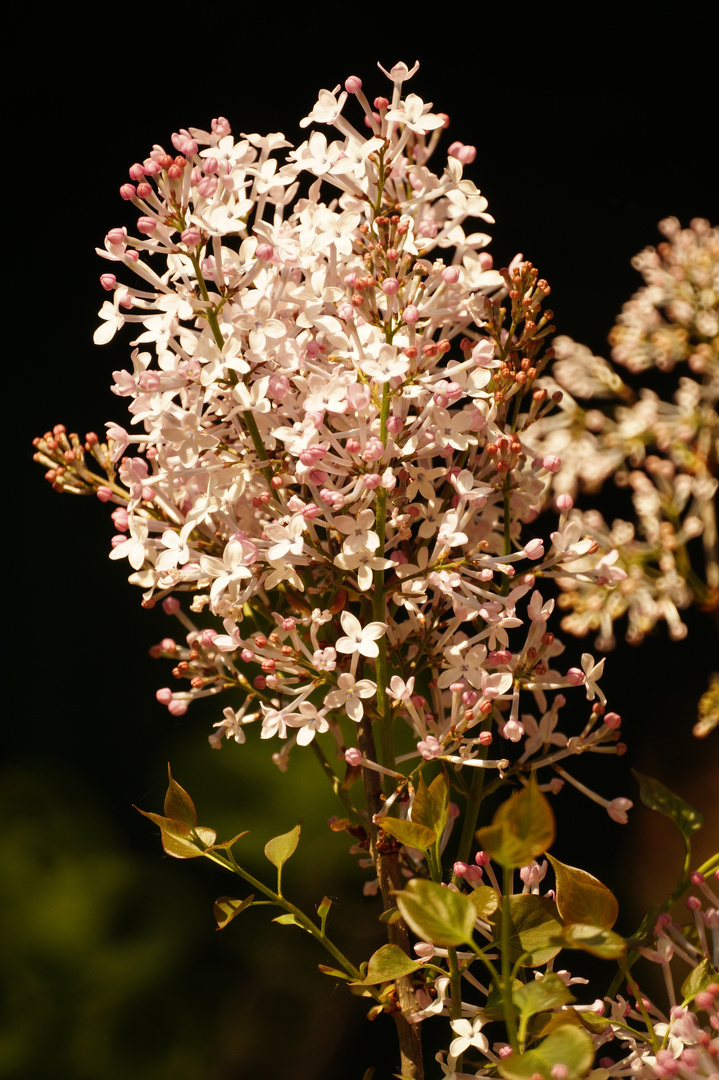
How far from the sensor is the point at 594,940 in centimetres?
47

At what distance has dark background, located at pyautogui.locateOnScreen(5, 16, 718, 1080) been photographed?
909 millimetres

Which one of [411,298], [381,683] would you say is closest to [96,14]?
[411,298]

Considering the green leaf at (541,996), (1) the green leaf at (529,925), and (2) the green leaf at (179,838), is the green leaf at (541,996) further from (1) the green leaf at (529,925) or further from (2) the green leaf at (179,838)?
(2) the green leaf at (179,838)

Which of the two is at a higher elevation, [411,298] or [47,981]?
[411,298]

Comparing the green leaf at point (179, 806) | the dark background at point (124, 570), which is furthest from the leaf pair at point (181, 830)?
the dark background at point (124, 570)

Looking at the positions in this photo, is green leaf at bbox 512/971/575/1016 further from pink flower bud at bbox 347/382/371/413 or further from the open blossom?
pink flower bud at bbox 347/382/371/413

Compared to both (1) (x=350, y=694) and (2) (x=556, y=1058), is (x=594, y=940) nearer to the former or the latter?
(2) (x=556, y=1058)

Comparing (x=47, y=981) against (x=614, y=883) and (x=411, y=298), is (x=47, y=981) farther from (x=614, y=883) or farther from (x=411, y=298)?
(x=411, y=298)

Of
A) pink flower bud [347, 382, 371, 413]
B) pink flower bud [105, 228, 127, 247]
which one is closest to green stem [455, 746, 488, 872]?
pink flower bud [347, 382, 371, 413]

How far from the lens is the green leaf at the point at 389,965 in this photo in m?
0.53

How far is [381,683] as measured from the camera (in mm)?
565

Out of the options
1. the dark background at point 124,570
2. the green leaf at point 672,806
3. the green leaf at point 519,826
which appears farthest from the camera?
the dark background at point 124,570

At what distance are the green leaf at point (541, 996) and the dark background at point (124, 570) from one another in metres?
0.47

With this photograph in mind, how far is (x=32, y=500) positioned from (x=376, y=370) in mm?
609
